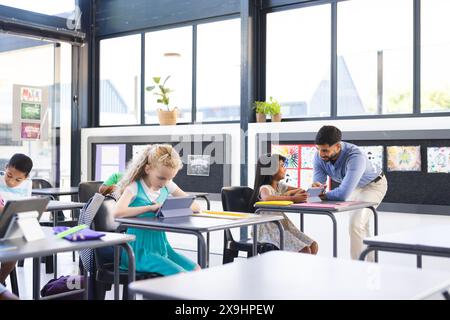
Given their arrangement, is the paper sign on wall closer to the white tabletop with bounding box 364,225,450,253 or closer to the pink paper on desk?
the pink paper on desk

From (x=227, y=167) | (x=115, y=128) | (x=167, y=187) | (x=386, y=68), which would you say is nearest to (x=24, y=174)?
(x=167, y=187)

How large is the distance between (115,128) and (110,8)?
163cm

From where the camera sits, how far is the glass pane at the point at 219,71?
6652 mm

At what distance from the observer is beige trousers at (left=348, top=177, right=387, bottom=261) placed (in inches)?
196

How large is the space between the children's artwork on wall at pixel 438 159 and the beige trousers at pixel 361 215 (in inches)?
18.3

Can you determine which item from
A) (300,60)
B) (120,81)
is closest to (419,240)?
(300,60)

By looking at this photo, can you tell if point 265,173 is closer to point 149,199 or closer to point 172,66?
point 149,199

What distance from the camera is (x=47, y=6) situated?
7.47 metres

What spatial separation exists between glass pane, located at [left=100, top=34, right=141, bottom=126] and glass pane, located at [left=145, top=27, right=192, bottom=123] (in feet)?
0.61

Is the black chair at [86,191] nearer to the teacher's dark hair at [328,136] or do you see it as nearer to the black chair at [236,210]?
the black chair at [236,210]

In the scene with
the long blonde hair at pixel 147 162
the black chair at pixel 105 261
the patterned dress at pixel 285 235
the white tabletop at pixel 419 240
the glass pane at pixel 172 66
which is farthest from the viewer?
the glass pane at pixel 172 66

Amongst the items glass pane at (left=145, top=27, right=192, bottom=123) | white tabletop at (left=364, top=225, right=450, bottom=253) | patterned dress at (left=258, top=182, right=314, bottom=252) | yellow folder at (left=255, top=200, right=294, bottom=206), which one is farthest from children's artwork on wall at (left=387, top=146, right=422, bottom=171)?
glass pane at (left=145, top=27, right=192, bottom=123)

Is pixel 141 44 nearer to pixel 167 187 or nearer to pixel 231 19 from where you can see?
pixel 231 19

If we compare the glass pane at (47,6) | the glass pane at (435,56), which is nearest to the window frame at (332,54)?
the glass pane at (435,56)
